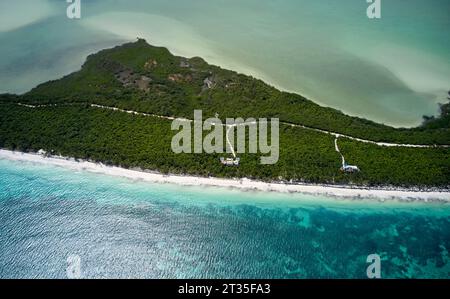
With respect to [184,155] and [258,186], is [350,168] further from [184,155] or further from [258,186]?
[184,155]

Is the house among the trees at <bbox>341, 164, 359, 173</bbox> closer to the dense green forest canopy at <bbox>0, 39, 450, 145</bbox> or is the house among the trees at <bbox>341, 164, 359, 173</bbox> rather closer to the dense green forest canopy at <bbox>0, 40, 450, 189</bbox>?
the dense green forest canopy at <bbox>0, 40, 450, 189</bbox>

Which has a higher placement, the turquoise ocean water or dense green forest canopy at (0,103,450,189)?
the turquoise ocean water

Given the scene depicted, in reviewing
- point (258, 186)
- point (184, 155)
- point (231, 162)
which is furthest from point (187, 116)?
point (258, 186)

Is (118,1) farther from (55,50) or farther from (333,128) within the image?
(333,128)

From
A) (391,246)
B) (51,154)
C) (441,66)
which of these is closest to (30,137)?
(51,154)

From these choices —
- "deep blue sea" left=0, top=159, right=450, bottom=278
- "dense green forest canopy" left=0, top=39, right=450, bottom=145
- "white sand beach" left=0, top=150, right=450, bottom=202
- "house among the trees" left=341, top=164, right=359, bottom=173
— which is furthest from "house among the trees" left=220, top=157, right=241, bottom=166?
"house among the trees" left=341, top=164, right=359, bottom=173

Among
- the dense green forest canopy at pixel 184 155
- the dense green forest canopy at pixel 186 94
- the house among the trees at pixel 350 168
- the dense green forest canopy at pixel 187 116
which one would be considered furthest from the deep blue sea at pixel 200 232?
the dense green forest canopy at pixel 186 94

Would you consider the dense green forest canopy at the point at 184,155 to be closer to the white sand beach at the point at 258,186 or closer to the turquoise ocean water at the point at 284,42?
the white sand beach at the point at 258,186
